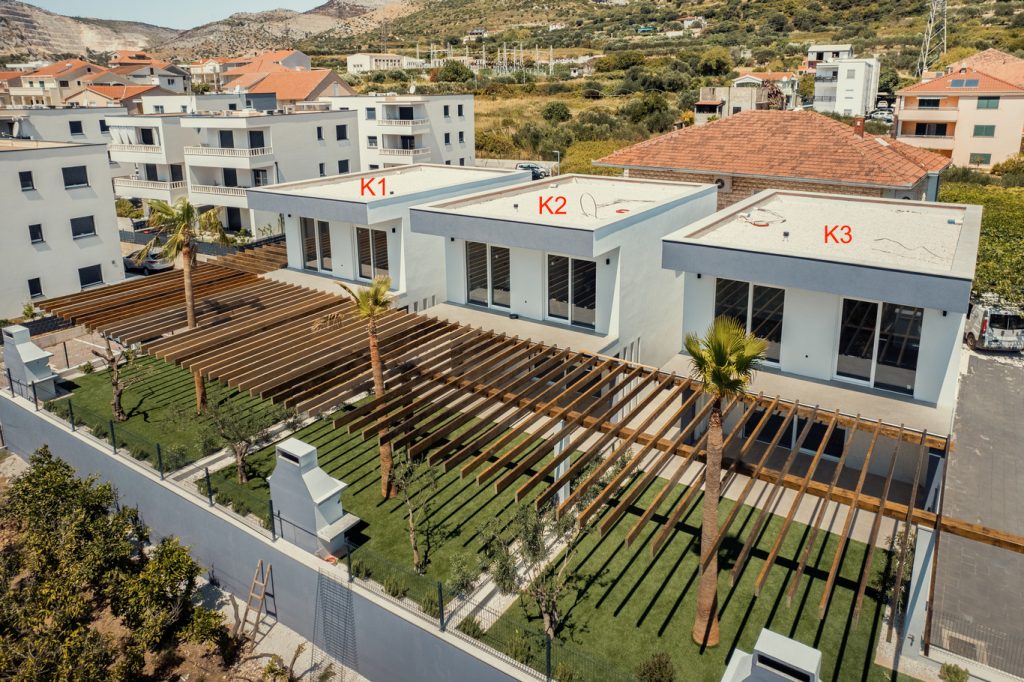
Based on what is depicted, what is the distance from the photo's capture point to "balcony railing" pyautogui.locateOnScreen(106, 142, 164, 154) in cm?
5256

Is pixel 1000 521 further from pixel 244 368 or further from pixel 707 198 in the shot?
pixel 244 368

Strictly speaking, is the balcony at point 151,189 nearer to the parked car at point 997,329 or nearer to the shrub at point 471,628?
the shrub at point 471,628

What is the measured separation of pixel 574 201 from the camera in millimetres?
25938

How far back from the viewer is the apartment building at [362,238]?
25.1 m

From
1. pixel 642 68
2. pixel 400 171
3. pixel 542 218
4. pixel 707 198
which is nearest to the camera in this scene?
pixel 542 218

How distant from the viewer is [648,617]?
14602 mm

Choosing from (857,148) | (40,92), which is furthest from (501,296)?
(40,92)

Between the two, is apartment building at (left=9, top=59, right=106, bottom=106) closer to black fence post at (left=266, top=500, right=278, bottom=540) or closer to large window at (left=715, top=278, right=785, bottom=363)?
black fence post at (left=266, top=500, right=278, bottom=540)

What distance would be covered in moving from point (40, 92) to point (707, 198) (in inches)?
4093

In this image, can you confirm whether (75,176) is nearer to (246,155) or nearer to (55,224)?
(55,224)

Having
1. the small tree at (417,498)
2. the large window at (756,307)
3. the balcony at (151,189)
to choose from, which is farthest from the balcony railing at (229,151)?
the large window at (756,307)

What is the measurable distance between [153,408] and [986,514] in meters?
25.2

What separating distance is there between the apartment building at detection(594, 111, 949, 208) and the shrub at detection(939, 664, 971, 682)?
18.9 metres

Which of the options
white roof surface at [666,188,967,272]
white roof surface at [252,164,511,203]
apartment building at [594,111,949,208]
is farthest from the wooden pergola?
apartment building at [594,111,949,208]
